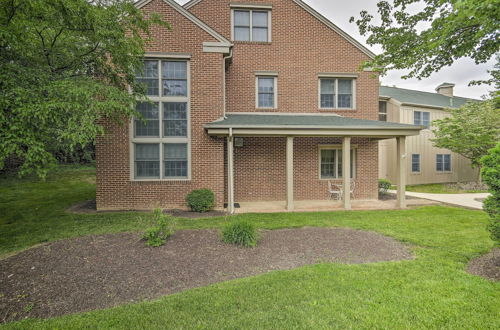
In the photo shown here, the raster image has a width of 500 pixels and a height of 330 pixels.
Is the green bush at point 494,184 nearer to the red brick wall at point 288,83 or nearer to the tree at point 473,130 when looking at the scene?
the red brick wall at point 288,83

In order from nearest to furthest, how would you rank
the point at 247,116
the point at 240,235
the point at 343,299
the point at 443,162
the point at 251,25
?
the point at 343,299 < the point at 240,235 < the point at 247,116 < the point at 251,25 < the point at 443,162

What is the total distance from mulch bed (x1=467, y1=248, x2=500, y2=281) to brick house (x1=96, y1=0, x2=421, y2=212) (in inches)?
181

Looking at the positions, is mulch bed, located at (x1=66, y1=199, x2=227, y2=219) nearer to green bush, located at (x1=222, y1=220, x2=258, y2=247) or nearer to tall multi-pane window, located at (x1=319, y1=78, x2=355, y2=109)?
green bush, located at (x1=222, y1=220, x2=258, y2=247)

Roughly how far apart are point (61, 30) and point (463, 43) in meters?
10.4

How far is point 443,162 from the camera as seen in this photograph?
57.3 ft

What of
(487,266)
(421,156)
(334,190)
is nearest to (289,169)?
(334,190)

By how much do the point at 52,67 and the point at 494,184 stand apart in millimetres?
9879

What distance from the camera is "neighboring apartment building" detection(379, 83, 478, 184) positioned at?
16297 millimetres

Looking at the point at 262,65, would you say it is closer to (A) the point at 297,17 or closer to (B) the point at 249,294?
(A) the point at 297,17

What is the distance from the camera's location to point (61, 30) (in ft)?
19.2

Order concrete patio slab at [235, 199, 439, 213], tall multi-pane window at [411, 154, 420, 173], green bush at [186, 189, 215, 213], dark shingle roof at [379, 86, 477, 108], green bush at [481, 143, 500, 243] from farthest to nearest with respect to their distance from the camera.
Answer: dark shingle roof at [379, 86, 477, 108]
tall multi-pane window at [411, 154, 420, 173]
concrete patio slab at [235, 199, 439, 213]
green bush at [186, 189, 215, 213]
green bush at [481, 143, 500, 243]

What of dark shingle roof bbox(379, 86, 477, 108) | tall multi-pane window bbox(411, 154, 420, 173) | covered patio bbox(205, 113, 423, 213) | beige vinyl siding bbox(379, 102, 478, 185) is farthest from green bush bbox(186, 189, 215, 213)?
dark shingle roof bbox(379, 86, 477, 108)

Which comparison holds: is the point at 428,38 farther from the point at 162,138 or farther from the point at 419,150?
the point at 419,150

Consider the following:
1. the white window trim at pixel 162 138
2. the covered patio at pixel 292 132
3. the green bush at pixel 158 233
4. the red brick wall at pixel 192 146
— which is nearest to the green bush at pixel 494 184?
the covered patio at pixel 292 132
